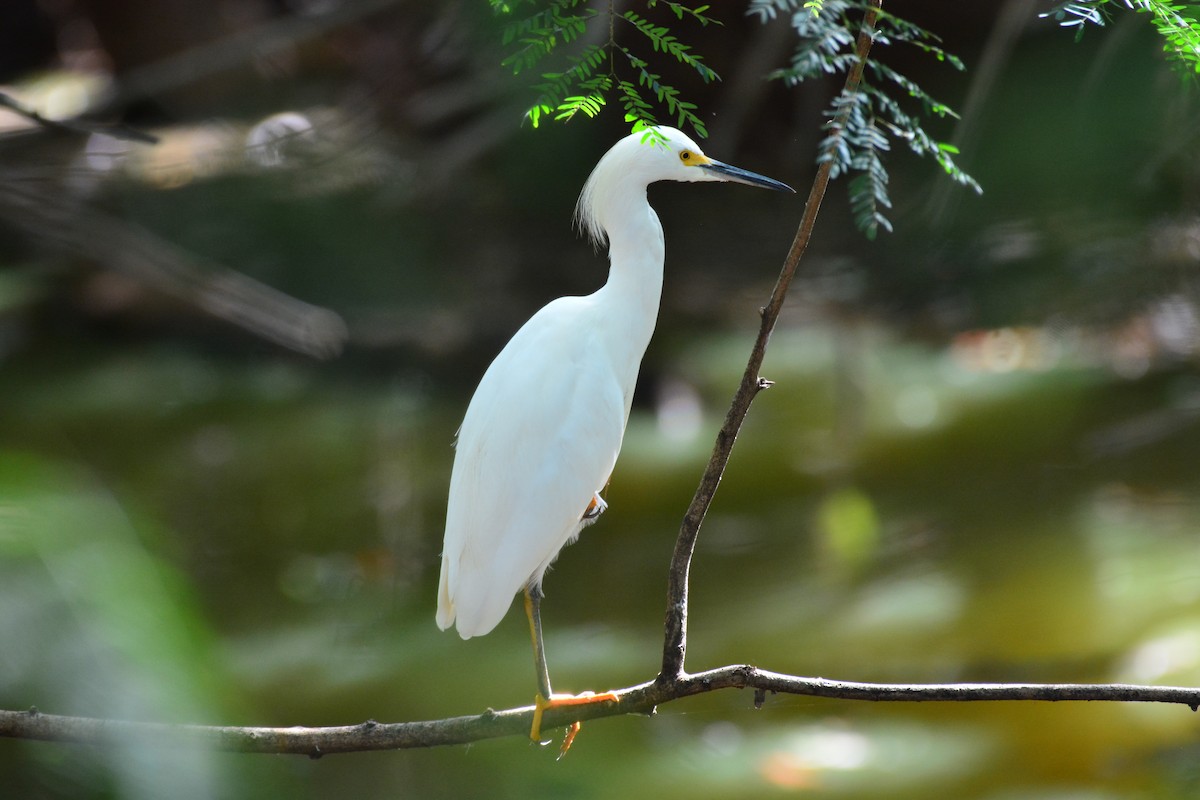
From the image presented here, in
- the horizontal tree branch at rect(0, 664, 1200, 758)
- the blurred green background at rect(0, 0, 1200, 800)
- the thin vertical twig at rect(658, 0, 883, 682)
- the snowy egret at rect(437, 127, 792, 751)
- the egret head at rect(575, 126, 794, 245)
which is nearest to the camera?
the thin vertical twig at rect(658, 0, 883, 682)

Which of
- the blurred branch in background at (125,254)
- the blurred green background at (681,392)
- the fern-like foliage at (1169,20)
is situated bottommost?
the blurred green background at (681,392)

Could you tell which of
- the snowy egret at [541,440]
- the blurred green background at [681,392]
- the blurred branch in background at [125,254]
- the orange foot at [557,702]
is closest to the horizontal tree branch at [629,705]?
the orange foot at [557,702]

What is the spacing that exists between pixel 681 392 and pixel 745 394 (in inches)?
80.0

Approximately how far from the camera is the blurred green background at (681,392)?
1.99 metres

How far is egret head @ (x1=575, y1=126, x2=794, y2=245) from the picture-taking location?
1.03 metres

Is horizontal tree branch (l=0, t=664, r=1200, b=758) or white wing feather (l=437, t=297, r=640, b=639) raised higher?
white wing feather (l=437, t=297, r=640, b=639)

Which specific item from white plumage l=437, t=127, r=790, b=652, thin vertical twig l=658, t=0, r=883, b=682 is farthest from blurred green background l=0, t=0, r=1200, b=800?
thin vertical twig l=658, t=0, r=883, b=682

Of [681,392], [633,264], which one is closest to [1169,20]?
[633,264]

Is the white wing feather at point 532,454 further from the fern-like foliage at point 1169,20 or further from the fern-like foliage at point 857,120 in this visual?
the fern-like foliage at point 1169,20

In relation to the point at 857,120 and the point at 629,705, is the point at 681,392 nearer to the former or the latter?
the point at 629,705

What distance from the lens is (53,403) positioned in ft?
9.66

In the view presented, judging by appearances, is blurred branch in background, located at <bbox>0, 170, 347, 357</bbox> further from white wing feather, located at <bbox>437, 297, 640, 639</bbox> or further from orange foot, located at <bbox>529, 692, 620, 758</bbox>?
orange foot, located at <bbox>529, 692, 620, 758</bbox>

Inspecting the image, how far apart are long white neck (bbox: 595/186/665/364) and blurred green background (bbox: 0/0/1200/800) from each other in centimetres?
59

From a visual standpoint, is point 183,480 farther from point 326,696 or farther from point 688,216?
point 688,216
